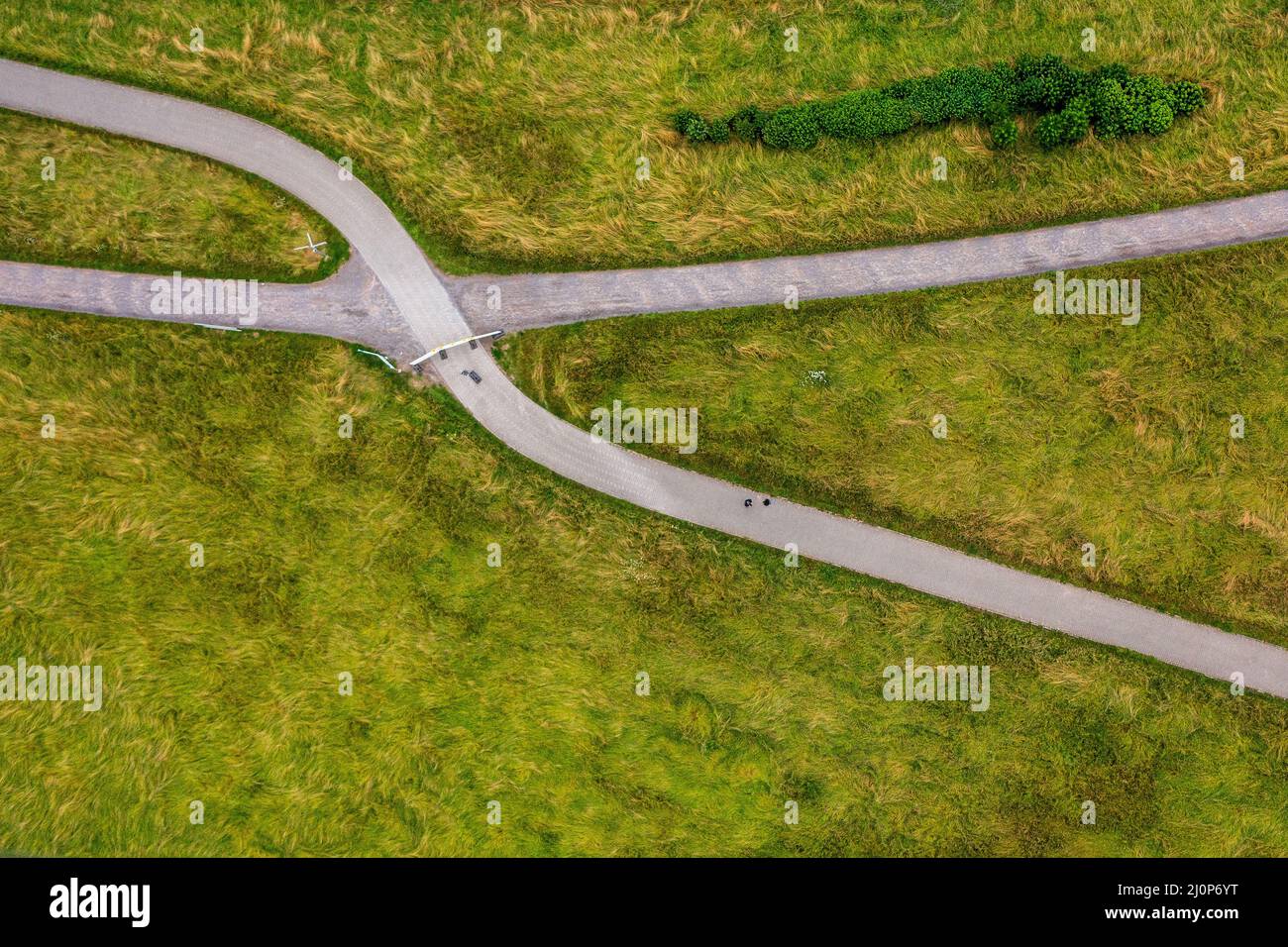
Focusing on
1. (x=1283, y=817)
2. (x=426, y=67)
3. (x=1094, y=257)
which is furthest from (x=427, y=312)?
(x=1283, y=817)

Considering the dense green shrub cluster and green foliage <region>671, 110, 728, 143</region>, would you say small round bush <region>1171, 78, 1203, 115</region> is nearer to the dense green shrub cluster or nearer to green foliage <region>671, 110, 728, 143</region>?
the dense green shrub cluster

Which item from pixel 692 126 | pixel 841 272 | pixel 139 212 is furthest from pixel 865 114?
pixel 139 212

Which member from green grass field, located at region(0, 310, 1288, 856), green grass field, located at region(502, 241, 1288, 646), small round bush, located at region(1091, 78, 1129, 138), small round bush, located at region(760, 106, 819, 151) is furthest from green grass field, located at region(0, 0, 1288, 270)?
green grass field, located at region(0, 310, 1288, 856)

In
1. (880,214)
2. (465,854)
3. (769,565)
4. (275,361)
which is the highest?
(880,214)

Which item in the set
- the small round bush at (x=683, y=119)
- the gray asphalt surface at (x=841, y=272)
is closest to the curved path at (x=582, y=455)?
the gray asphalt surface at (x=841, y=272)

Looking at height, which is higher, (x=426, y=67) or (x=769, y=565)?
(x=426, y=67)
